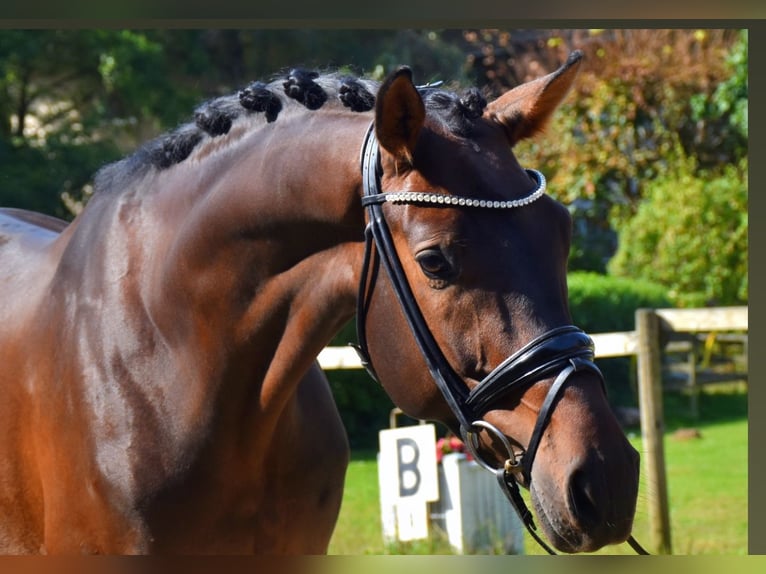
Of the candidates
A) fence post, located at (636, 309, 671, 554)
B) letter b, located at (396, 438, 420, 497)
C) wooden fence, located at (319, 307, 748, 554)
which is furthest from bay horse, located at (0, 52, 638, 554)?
fence post, located at (636, 309, 671, 554)

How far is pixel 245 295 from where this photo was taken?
2.28m

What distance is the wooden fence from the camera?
5.47 meters

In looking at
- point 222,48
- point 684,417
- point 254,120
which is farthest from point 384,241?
point 222,48

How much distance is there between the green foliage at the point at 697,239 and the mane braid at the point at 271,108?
32.5 feet

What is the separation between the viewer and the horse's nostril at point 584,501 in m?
1.80

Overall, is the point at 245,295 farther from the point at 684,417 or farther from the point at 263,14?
the point at 684,417

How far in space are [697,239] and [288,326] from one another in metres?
10.2

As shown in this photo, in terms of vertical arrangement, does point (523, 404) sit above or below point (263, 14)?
below

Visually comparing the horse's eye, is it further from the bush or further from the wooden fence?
the bush

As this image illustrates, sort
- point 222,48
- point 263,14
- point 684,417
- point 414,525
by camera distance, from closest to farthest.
Answer: point 263,14
point 414,525
point 684,417
point 222,48

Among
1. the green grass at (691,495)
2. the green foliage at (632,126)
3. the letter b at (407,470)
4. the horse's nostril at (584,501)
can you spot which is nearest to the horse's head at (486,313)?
the horse's nostril at (584,501)

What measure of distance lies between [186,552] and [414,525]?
3.58 m

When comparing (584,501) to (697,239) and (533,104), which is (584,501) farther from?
(697,239)

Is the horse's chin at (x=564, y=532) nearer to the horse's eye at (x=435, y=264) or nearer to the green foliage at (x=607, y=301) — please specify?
the horse's eye at (x=435, y=264)
